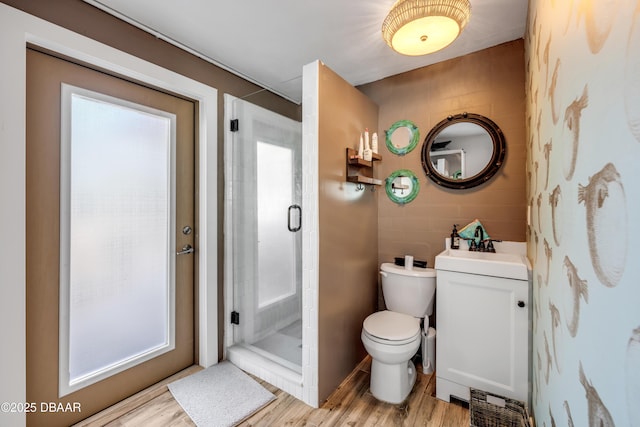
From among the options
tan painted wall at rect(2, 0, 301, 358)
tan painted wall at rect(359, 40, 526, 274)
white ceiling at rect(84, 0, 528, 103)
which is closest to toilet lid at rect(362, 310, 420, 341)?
tan painted wall at rect(359, 40, 526, 274)

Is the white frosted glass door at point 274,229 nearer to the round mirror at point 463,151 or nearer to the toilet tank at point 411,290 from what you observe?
the toilet tank at point 411,290

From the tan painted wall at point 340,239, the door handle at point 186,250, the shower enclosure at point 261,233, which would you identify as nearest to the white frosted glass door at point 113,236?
the door handle at point 186,250

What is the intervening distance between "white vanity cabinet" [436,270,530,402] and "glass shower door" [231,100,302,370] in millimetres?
1109

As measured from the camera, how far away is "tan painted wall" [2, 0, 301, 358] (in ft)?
4.76

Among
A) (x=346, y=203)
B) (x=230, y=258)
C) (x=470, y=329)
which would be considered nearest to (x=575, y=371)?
(x=470, y=329)

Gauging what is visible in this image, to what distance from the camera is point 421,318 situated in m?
2.11

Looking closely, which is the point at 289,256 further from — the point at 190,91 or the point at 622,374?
the point at 622,374

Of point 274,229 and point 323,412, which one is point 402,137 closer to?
point 274,229

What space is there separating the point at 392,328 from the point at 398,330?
1.7 inches

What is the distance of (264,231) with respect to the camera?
2.39 meters

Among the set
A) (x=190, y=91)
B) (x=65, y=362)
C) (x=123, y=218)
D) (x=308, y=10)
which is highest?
(x=308, y=10)

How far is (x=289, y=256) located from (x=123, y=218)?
1.23 m

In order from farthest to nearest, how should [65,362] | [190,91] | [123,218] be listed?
[190,91] < [123,218] < [65,362]

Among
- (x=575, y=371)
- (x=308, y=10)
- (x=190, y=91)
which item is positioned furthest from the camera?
(x=190, y=91)
